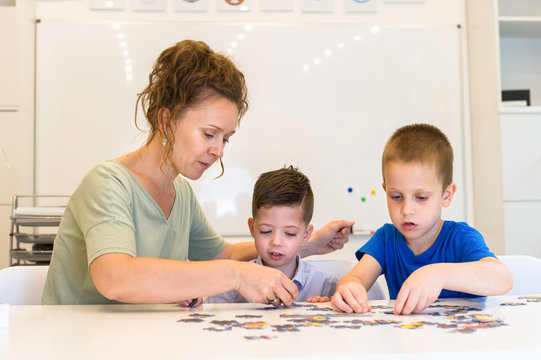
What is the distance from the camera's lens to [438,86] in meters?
3.69

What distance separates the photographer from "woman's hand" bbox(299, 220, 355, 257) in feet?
6.04

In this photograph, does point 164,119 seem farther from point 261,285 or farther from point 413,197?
point 413,197

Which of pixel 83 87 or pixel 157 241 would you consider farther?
pixel 83 87

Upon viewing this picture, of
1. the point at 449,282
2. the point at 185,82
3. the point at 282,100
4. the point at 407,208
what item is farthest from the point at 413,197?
the point at 282,100

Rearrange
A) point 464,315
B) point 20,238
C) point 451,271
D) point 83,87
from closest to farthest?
point 464,315, point 451,271, point 20,238, point 83,87

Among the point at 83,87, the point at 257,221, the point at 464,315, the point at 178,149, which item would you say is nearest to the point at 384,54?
the point at 83,87

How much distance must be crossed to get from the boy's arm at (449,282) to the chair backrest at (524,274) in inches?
16.5

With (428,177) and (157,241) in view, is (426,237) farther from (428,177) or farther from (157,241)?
(157,241)

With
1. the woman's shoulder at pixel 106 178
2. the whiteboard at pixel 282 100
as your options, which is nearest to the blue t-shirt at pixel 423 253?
the woman's shoulder at pixel 106 178

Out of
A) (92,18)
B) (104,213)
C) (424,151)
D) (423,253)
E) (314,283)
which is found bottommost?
(314,283)

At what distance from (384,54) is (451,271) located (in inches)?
104

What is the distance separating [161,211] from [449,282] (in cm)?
76

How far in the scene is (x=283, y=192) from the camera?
1.82 m

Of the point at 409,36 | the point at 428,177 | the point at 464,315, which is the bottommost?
the point at 464,315
